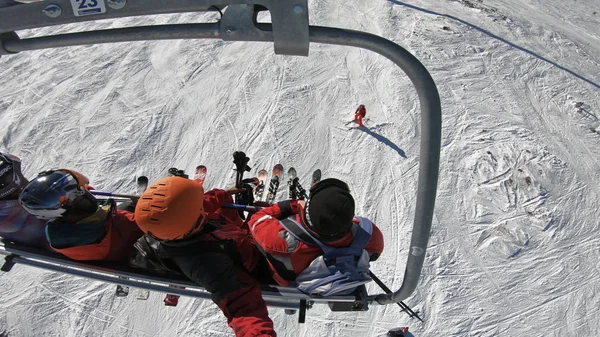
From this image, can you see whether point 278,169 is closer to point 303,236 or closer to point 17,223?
point 303,236

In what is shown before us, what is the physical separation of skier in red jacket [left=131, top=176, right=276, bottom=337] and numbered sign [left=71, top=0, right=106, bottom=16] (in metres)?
1.70

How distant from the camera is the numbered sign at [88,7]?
3.88ft

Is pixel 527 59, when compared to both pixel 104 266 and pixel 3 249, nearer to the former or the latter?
pixel 104 266

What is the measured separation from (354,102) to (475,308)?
3.61m

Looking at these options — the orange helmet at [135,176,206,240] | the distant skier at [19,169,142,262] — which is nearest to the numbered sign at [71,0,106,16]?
the orange helmet at [135,176,206,240]

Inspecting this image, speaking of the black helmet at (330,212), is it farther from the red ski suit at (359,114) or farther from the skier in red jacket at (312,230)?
the red ski suit at (359,114)

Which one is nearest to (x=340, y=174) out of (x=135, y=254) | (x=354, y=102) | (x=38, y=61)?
(x=354, y=102)

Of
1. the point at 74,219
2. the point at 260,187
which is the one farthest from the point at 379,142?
the point at 74,219

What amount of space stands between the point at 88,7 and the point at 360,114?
5476 mm

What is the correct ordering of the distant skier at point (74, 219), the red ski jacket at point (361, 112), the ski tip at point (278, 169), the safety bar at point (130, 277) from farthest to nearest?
the red ski jacket at point (361, 112)
the ski tip at point (278, 169)
the distant skier at point (74, 219)
the safety bar at point (130, 277)

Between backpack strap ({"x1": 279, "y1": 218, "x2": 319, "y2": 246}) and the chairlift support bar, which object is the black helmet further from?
the chairlift support bar

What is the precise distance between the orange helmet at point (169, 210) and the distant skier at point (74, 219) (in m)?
0.66

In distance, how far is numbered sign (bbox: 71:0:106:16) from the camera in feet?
3.88

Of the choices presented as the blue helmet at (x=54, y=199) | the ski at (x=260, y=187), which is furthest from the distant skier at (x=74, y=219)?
the ski at (x=260, y=187)
